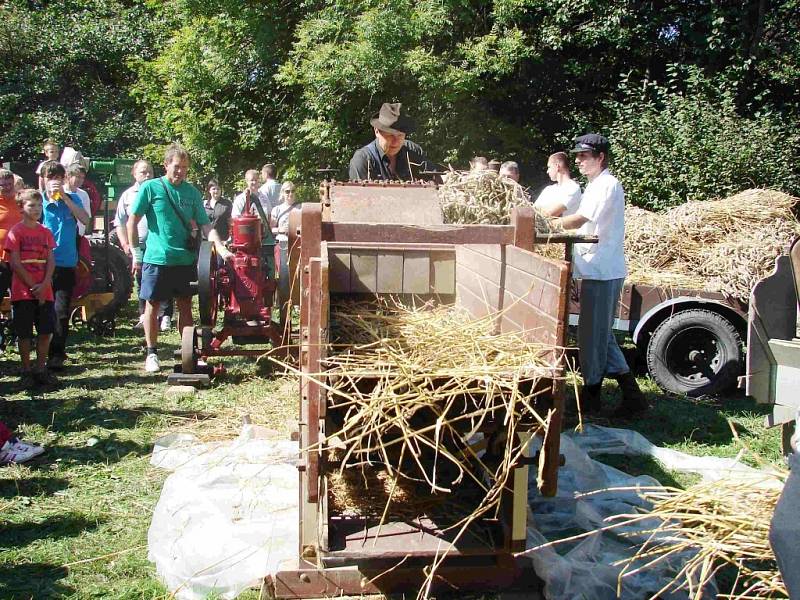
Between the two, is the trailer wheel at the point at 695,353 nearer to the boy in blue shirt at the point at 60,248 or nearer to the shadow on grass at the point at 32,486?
the shadow on grass at the point at 32,486

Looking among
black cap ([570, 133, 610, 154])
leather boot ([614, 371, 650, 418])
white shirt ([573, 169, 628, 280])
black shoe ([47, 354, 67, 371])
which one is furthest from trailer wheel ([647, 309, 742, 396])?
black shoe ([47, 354, 67, 371])

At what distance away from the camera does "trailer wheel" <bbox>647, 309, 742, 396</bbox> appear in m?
6.36

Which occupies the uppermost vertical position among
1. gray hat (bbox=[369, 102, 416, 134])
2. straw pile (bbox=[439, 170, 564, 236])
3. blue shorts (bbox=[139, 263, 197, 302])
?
gray hat (bbox=[369, 102, 416, 134])

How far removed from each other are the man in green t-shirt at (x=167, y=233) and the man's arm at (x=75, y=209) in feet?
3.58

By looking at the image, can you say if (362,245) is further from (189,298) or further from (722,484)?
(189,298)

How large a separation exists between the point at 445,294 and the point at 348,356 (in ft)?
4.21

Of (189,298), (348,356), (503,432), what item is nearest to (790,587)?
(503,432)

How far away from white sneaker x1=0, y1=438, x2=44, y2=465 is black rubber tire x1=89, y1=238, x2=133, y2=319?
3985 millimetres

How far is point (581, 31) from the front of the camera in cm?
1451

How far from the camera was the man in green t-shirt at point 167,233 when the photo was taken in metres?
6.98

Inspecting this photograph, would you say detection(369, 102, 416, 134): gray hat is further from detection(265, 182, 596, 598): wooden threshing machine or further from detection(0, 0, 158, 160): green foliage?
detection(0, 0, 158, 160): green foliage

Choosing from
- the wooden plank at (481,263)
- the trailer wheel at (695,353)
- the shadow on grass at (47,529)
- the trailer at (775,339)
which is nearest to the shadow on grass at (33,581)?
the shadow on grass at (47,529)

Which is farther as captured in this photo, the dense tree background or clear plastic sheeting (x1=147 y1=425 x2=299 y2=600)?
the dense tree background

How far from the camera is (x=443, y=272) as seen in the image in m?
3.98
